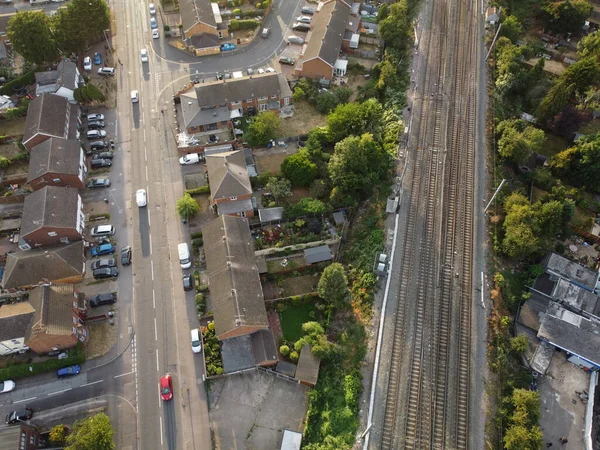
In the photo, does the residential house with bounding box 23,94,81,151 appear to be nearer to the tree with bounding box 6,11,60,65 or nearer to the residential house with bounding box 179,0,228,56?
the tree with bounding box 6,11,60,65

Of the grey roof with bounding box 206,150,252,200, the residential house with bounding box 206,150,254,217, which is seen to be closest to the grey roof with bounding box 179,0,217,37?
the grey roof with bounding box 206,150,252,200

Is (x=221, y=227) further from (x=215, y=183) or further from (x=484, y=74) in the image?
(x=484, y=74)

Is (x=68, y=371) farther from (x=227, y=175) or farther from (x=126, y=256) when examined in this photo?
(x=227, y=175)

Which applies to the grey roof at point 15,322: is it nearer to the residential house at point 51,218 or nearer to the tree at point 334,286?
the residential house at point 51,218

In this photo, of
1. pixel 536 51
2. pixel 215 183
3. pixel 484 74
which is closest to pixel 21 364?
pixel 215 183

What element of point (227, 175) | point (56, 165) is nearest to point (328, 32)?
point (227, 175)

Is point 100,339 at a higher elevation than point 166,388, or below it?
higher
